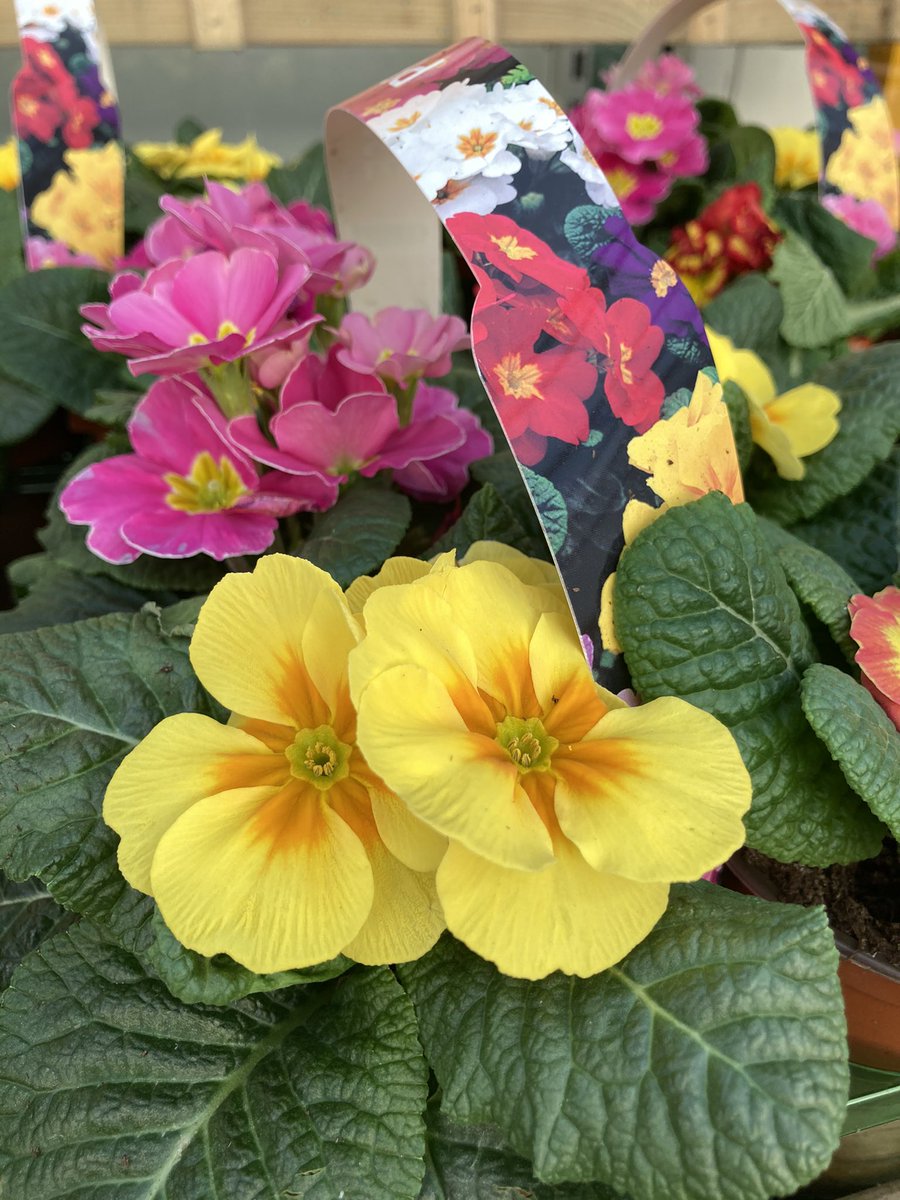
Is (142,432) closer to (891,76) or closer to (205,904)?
(205,904)

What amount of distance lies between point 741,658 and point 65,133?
0.97 m

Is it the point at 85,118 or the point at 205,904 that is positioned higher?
the point at 85,118

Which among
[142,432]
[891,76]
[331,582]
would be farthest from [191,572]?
[891,76]

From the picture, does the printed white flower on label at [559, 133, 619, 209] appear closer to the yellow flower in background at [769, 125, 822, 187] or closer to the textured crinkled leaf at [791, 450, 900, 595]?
the textured crinkled leaf at [791, 450, 900, 595]

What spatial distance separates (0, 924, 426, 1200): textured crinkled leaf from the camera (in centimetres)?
46

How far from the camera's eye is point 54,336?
1137 millimetres

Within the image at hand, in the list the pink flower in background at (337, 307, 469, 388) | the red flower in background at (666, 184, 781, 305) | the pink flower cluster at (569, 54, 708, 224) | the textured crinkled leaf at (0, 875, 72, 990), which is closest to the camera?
the textured crinkled leaf at (0, 875, 72, 990)

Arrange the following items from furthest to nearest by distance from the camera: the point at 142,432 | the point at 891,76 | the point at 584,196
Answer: the point at 891,76
the point at 142,432
the point at 584,196

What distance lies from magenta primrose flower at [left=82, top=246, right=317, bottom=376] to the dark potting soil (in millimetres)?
476

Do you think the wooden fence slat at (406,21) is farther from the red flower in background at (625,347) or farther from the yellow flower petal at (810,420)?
the red flower in background at (625,347)

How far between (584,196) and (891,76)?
2.11 m

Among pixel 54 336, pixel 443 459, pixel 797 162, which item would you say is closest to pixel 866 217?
pixel 797 162

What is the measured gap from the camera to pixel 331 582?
474mm

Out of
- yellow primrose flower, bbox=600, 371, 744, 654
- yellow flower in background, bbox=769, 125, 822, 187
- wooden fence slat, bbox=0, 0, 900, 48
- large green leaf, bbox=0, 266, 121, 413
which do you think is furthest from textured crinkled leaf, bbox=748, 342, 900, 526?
wooden fence slat, bbox=0, 0, 900, 48
